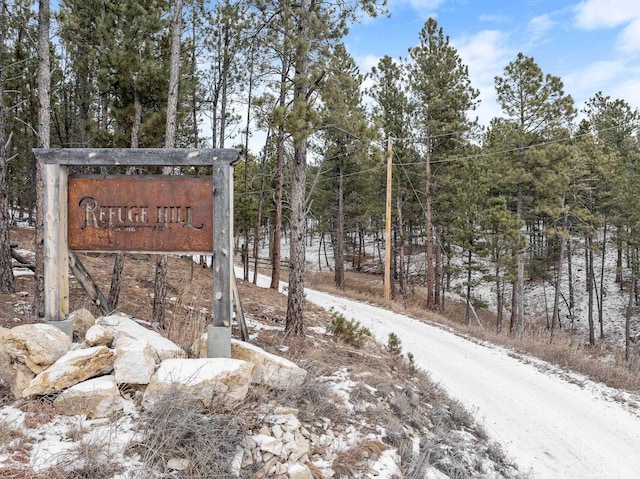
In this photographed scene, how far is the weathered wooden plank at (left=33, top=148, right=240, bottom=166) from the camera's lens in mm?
4078

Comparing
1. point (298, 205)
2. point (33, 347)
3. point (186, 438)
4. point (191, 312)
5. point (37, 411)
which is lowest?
point (186, 438)

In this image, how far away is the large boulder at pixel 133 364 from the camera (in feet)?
11.1

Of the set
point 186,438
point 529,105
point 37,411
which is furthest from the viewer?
point 529,105

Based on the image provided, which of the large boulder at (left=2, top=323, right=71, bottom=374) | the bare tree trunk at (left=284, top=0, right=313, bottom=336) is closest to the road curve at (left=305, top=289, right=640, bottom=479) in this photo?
the bare tree trunk at (left=284, top=0, right=313, bottom=336)

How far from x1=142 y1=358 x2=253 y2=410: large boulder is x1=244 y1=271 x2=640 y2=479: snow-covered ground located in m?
3.37

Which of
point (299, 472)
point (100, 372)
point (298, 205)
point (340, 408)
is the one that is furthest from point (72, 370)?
point (298, 205)

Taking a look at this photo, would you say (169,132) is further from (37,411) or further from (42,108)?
(37,411)

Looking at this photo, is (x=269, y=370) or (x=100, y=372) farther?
(x=269, y=370)

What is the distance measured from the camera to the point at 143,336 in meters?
4.34

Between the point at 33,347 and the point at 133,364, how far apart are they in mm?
933

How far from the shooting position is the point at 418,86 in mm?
18656

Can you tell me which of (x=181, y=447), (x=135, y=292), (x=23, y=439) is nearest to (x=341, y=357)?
(x=181, y=447)

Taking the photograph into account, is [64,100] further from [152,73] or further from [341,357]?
[341,357]

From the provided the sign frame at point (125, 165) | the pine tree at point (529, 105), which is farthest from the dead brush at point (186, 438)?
the pine tree at point (529, 105)
